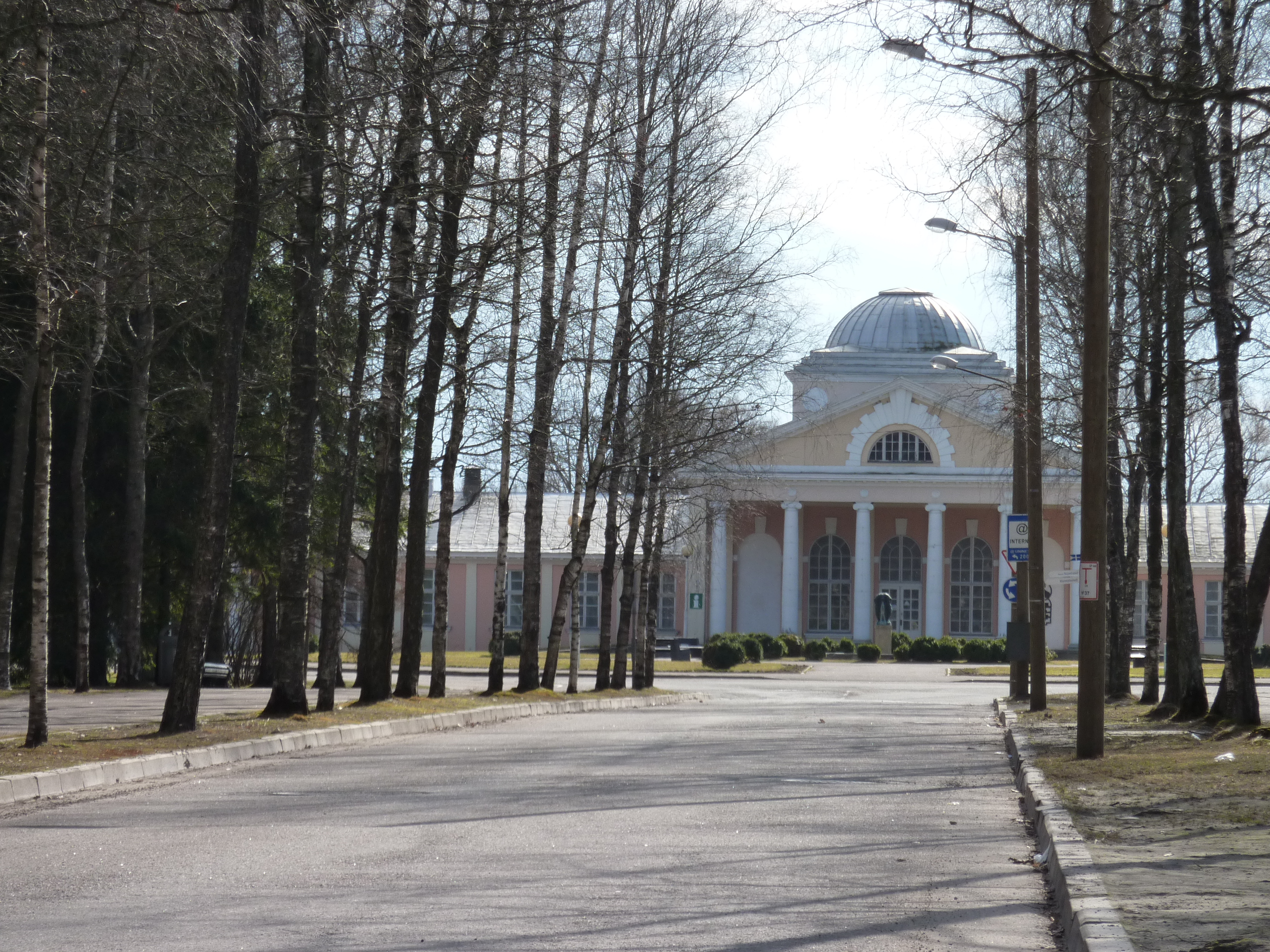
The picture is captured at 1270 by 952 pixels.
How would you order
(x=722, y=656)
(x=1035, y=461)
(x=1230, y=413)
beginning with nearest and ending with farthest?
(x=1230, y=413), (x=1035, y=461), (x=722, y=656)

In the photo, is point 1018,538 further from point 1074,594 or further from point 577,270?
point 1074,594

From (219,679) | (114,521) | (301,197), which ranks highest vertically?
(301,197)

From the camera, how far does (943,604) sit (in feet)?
196

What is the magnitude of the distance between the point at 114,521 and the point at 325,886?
81.5ft

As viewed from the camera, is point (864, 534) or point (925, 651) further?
point (864, 534)

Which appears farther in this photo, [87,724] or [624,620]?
[624,620]

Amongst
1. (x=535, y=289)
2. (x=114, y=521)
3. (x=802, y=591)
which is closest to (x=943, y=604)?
(x=802, y=591)

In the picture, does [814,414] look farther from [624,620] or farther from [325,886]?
[325,886]

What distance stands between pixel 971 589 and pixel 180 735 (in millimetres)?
49409

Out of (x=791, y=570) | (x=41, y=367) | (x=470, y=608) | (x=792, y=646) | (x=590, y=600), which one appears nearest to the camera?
(x=41, y=367)

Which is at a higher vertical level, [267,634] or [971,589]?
[971,589]

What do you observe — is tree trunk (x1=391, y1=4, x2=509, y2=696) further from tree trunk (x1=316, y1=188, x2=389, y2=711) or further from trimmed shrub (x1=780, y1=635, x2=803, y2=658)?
trimmed shrub (x1=780, y1=635, x2=803, y2=658)

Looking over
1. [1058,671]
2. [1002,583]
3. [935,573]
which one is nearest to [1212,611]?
[1002,583]

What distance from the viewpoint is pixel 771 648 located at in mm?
53000
